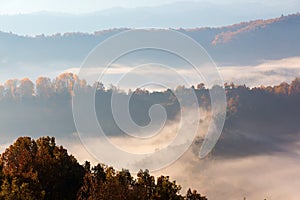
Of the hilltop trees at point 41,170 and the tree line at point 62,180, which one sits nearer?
the tree line at point 62,180

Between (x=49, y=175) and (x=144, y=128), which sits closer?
(x=49, y=175)

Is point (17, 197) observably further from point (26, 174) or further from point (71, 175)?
point (71, 175)

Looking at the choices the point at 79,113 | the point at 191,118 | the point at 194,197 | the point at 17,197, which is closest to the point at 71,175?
the point at 17,197

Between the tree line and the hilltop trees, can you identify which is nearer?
the tree line

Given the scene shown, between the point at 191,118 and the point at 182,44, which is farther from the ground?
the point at 191,118

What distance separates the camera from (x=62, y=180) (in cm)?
3241

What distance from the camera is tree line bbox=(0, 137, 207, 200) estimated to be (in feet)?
90.8

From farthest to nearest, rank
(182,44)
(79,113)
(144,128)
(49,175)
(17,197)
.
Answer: (144,128) → (182,44) → (79,113) → (49,175) → (17,197)

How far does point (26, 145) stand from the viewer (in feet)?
113

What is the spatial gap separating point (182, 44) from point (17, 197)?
30.0 metres

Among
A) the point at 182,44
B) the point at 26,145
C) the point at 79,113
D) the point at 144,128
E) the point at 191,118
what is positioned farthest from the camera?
the point at 144,128

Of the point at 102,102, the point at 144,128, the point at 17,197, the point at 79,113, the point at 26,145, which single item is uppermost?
the point at 102,102

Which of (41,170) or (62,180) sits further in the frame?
(62,180)

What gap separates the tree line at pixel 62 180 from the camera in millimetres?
27672
